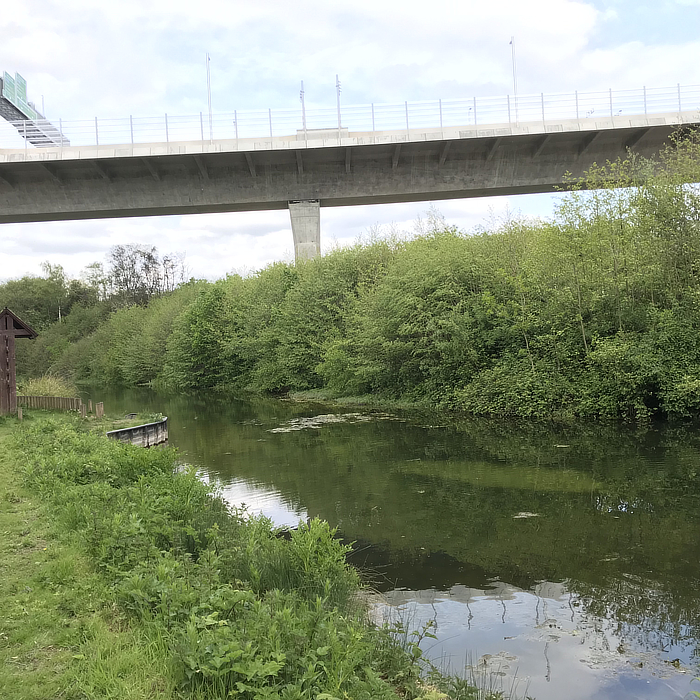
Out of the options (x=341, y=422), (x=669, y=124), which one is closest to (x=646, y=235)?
(x=669, y=124)

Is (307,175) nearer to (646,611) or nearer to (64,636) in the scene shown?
(646,611)

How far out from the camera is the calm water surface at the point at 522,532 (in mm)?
6383

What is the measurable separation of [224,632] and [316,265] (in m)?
31.2

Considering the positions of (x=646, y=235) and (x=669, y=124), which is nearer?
(x=646, y=235)

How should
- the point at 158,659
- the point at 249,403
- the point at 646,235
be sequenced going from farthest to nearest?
the point at 249,403, the point at 646,235, the point at 158,659

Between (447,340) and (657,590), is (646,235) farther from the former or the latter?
(657,590)

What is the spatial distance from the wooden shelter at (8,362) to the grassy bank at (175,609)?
40.1 ft

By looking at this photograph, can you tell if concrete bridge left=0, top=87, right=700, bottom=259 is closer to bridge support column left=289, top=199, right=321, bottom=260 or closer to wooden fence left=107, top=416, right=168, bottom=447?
bridge support column left=289, top=199, right=321, bottom=260

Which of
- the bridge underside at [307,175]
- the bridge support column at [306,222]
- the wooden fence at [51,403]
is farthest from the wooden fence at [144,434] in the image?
the bridge support column at [306,222]

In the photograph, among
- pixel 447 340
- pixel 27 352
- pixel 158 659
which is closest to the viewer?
pixel 158 659

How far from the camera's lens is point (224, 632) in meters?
4.62

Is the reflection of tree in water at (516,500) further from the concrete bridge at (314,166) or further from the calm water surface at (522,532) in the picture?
the concrete bridge at (314,166)

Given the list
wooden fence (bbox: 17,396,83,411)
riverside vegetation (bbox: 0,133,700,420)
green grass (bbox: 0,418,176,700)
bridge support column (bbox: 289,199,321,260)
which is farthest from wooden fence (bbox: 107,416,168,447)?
bridge support column (bbox: 289,199,321,260)

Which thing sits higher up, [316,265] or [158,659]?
[316,265]
